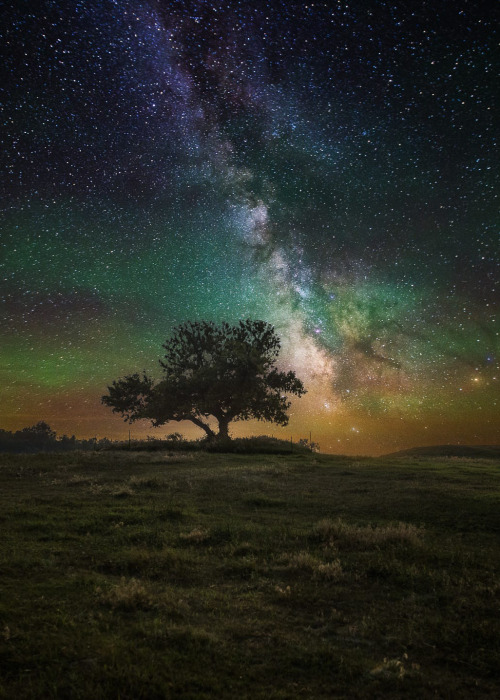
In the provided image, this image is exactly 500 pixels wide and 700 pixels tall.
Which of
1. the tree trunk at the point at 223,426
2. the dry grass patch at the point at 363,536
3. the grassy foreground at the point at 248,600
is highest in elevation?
the tree trunk at the point at 223,426

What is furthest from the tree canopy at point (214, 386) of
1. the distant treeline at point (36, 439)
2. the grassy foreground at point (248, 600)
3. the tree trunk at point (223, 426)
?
the distant treeline at point (36, 439)

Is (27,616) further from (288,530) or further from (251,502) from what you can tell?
(251,502)

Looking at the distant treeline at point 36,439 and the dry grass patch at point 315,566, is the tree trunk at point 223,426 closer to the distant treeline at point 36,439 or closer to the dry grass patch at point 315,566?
the dry grass patch at point 315,566

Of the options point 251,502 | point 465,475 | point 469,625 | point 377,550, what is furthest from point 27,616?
point 465,475

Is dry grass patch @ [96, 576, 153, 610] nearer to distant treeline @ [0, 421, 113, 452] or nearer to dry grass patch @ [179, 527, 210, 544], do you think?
dry grass patch @ [179, 527, 210, 544]

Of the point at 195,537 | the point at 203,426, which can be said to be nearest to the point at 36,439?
the point at 203,426

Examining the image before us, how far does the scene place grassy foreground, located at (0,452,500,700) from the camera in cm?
555

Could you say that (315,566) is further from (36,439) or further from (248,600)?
(36,439)

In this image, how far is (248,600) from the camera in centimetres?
810

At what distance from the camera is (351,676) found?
224 inches

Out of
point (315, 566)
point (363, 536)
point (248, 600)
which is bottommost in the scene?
point (248, 600)

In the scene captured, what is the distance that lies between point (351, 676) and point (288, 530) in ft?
24.6

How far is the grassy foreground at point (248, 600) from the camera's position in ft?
18.2

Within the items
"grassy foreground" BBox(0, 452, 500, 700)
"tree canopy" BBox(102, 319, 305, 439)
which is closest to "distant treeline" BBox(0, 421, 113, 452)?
"tree canopy" BBox(102, 319, 305, 439)
